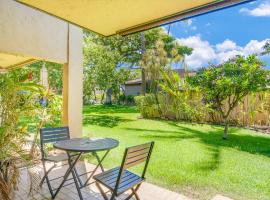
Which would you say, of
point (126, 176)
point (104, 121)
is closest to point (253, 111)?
point (104, 121)

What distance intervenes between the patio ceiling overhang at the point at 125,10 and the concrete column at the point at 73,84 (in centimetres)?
223

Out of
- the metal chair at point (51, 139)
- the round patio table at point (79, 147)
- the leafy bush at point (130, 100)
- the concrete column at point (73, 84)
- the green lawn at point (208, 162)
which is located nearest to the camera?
the round patio table at point (79, 147)

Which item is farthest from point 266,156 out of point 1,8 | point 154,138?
point 1,8

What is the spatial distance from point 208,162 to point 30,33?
6.36 m

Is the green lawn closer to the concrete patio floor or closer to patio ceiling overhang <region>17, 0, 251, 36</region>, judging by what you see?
the concrete patio floor

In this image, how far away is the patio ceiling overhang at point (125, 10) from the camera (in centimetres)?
398

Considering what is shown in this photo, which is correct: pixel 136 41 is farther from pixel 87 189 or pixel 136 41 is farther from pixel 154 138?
pixel 87 189

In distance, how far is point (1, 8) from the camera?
5.62 meters

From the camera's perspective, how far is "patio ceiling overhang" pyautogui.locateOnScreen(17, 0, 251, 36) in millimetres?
3979

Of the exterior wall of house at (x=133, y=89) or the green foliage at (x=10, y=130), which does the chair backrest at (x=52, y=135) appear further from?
the exterior wall of house at (x=133, y=89)

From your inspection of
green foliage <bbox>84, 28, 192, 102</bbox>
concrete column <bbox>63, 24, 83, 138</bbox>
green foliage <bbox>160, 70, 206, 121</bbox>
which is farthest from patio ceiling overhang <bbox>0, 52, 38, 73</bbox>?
green foliage <bbox>84, 28, 192, 102</bbox>

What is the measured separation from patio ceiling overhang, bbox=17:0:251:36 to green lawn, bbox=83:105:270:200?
12.0ft

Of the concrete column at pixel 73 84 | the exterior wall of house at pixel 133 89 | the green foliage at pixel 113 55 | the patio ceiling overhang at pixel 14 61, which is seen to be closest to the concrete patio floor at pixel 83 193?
the concrete column at pixel 73 84

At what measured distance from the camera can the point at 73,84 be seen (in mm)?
7215
